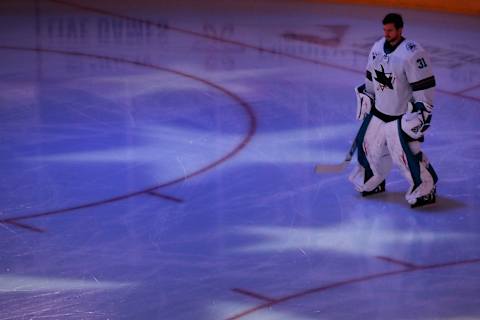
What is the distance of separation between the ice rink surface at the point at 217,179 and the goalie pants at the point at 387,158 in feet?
0.43

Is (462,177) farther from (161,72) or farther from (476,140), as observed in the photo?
(161,72)

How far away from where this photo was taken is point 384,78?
5.96m

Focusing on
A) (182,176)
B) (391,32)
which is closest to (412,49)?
(391,32)

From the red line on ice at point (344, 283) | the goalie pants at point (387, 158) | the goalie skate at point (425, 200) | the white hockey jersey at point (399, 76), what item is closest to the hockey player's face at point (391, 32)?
the white hockey jersey at point (399, 76)

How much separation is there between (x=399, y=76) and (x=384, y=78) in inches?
4.3

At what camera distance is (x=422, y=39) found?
33.6 feet

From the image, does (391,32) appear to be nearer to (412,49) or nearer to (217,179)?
(412,49)

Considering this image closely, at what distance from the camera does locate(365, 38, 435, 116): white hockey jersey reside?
5.80m

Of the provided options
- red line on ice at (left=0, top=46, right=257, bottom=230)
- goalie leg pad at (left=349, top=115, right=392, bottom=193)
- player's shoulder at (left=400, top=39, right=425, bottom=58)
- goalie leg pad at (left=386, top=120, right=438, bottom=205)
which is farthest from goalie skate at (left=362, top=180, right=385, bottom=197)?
red line on ice at (left=0, top=46, right=257, bottom=230)

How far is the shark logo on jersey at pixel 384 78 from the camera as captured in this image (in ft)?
19.5

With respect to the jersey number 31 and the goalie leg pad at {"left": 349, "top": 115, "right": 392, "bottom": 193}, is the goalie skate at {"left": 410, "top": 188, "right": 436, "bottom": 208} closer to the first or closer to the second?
the goalie leg pad at {"left": 349, "top": 115, "right": 392, "bottom": 193}

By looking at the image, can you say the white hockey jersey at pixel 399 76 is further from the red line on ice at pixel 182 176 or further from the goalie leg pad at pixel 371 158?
the red line on ice at pixel 182 176

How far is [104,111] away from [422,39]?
358cm

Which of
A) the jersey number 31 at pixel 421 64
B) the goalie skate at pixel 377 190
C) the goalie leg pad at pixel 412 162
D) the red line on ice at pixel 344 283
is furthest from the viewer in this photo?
the goalie skate at pixel 377 190
